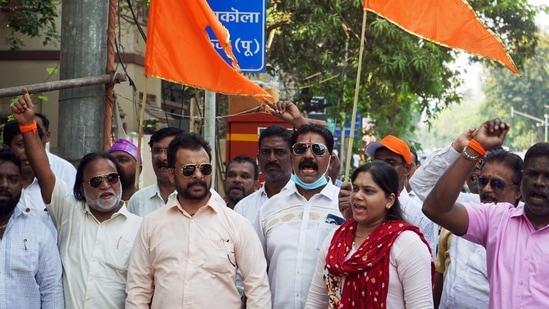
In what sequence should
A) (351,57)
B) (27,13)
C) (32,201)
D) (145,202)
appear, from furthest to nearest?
1. (351,57)
2. (27,13)
3. (145,202)
4. (32,201)

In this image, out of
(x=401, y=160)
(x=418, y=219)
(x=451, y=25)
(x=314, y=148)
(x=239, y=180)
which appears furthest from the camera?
(x=239, y=180)

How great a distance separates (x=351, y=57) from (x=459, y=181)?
37.6 feet

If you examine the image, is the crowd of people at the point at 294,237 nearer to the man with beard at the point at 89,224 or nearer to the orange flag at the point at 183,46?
the man with beard at the point at 89,224

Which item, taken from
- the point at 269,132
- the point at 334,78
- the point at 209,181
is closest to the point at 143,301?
the point at 209,181

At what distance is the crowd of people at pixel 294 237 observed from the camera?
4.69m

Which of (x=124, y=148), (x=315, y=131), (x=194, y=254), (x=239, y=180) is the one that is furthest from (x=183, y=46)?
(x=194, y=254)

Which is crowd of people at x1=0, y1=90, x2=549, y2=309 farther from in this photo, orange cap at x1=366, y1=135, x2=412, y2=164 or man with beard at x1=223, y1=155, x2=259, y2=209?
man with beard at x1=223, y1=155, x2=259, y2=209

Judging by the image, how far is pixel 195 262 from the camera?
531cm

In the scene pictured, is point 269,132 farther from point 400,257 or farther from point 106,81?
point 400,257

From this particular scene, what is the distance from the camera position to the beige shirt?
17.3 ft

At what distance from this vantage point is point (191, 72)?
6.84m

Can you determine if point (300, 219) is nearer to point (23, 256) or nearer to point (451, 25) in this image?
point (23, 256)

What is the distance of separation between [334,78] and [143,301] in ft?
36.4

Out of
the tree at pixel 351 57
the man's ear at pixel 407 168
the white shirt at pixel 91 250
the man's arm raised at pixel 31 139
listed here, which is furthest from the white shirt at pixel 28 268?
the tree at pixel 351 57
